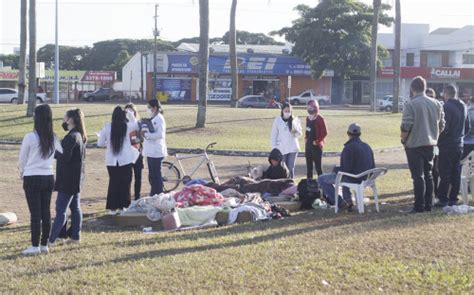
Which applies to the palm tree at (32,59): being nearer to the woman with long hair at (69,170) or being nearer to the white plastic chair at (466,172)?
the woman with long hair at (69,170)

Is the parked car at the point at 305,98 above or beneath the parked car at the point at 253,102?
above

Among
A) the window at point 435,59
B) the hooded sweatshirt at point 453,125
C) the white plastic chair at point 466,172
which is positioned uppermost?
the window at point 435,59

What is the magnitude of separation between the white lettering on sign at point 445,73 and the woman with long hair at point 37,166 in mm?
68900

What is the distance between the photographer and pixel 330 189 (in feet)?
34.9

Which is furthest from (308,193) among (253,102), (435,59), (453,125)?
(435,59)

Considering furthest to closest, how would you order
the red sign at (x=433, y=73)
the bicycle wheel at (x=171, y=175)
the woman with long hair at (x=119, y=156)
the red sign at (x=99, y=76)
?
1. the red sign at (x=99, y=76)
2. the red sign at (x=433, y=73)
3. the bicycle wheel at (x=171, y=175)
4. the woman with long hair at (x=119, y=156)

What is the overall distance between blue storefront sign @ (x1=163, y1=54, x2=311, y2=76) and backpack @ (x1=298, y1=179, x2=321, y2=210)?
57743 mm

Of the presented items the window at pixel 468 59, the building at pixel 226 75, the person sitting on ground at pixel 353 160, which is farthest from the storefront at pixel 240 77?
the person sitting on ground at pixel 353 160

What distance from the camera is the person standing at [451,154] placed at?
33.1 feet

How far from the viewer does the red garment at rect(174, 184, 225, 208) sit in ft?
32.9

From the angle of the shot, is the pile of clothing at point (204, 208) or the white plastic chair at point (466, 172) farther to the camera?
the white plastic chair at point (466, 172)

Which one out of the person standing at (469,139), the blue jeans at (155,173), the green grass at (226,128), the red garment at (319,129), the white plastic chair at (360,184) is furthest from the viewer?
the green grass at (226,128)

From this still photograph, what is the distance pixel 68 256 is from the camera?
7426 mm

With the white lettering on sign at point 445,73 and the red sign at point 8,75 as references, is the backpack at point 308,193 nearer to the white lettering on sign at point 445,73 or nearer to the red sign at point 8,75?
the white lettering on sign at point 445,73
